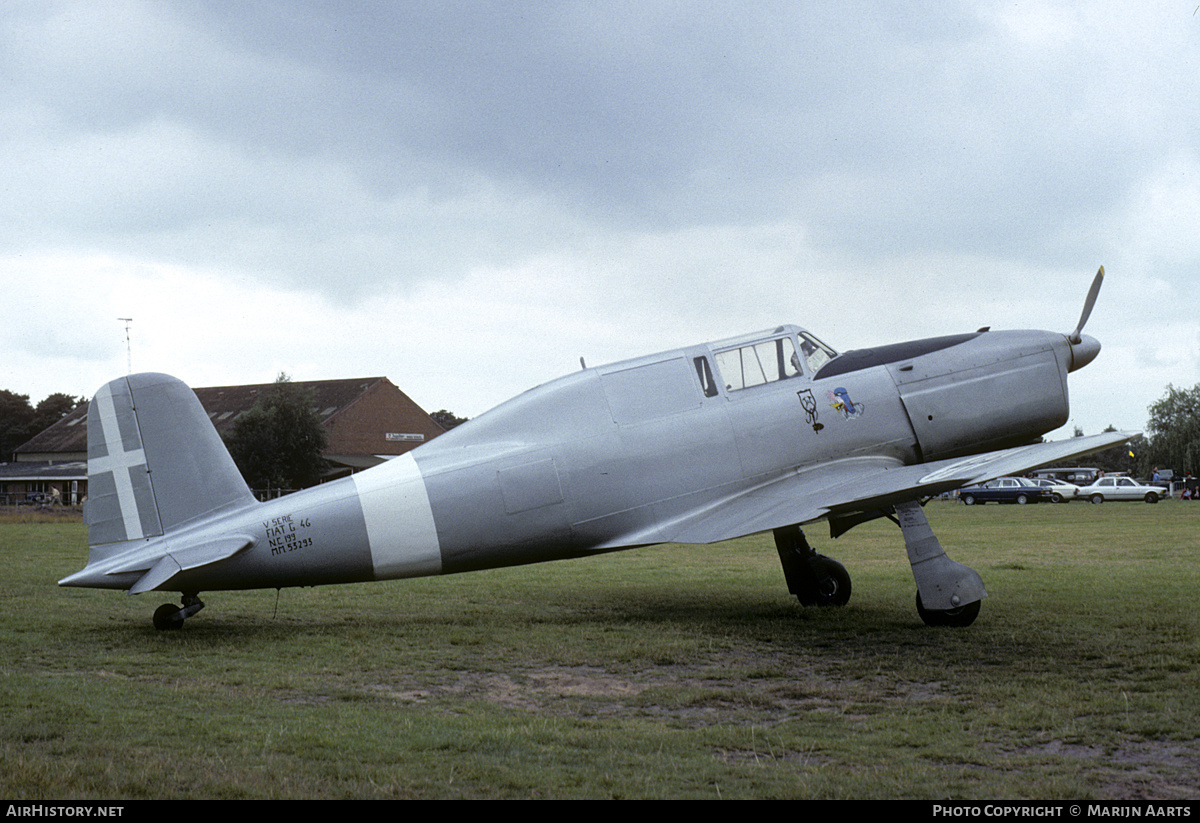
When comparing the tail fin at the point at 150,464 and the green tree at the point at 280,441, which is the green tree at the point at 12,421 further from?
the tail fin at the point at 150,464

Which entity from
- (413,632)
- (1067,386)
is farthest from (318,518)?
(1067,386)

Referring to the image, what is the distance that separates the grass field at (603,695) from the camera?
4387 millimetres

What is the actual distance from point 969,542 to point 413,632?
16.2 meters

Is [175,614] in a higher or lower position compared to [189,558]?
lower

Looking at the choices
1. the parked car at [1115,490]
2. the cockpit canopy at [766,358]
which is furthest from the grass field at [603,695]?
the parked car at [1115,490]

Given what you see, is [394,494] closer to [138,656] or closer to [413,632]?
[413,632]

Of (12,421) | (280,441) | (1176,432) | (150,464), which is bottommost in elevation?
(1176,432)

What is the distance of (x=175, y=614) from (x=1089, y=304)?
10705mm

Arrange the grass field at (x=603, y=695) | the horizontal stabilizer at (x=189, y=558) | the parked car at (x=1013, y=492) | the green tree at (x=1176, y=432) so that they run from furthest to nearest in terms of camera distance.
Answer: the green tree at (x=1176, y=432) < the parked car at (x=1013, y=492) < the horizontal stabilizer at (x=189, y=558) < the grass field at (x=603, y=695)

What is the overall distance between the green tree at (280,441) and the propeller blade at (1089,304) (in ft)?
155

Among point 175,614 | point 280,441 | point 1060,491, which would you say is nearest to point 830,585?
point 175,614

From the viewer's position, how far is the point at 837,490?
903cm

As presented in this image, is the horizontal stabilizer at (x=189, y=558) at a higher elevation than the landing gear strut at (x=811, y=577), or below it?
higher

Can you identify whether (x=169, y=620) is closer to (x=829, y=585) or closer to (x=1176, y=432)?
(x=829, y=585)
